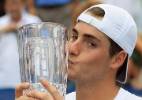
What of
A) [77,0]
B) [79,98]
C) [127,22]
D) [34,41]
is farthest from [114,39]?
[77,0]

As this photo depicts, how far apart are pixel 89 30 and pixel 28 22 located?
2.56 metres

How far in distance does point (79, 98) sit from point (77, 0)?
2.83m

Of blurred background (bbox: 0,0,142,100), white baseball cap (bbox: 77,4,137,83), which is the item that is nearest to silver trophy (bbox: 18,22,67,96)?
white baseball cap (bbox: 77,4,137,83)

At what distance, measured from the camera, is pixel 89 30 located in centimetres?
304

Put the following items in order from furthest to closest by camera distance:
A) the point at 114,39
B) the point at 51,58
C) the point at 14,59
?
the point at 14,59 → the point at 114,39 → the point at 51,58

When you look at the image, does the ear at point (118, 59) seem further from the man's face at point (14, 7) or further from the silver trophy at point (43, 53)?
the man's face at point (14, 7)

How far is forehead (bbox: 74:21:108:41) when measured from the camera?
303 cm

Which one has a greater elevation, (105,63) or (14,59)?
(105,63)

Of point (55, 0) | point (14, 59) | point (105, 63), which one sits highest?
point (105, 63)

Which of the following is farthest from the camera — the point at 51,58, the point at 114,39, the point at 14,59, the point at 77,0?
the point at 77,0

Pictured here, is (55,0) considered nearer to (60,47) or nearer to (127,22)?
(127,22)

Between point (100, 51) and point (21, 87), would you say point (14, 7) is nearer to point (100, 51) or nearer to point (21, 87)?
point (100, 51)

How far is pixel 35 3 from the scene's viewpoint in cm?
610

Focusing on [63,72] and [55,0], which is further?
[55,0]
